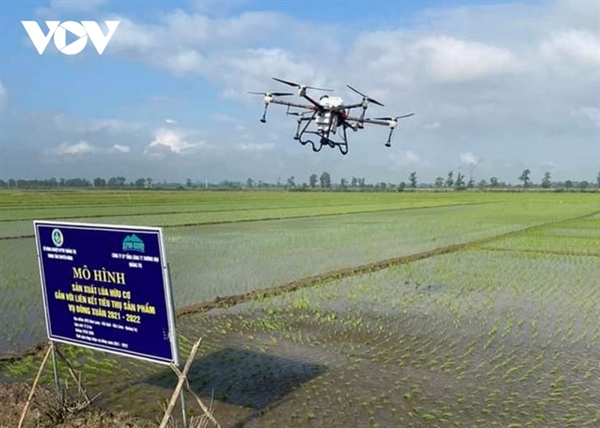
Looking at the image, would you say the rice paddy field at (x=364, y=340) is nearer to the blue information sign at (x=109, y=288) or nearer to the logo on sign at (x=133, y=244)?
the blue information sign at (x=109, y=288)

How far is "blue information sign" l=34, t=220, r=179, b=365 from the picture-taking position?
13.5 feet

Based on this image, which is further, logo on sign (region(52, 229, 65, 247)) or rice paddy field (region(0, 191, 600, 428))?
rice paddy field (region(0, 191, 600, 428))

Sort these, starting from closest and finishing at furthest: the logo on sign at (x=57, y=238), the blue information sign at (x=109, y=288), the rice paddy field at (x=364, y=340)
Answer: the blue information sign at (x=109, y=288) < the logo on sign at (x=57, y=238) < the rice paddy field at (x=364, y=340)

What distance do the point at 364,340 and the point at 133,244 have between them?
14.4 ft

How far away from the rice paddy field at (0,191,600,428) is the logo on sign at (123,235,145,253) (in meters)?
1.80

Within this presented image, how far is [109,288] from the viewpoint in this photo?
438 centimetres

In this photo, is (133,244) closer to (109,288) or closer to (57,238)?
(109,288)

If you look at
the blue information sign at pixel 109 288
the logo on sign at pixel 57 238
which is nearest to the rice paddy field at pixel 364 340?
the blue information sign at pixel 109 288

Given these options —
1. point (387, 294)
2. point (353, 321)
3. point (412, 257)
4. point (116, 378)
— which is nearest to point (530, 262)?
point (412, 257)

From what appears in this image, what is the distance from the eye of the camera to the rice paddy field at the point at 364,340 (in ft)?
17.3

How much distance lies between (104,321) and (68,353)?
115 inches

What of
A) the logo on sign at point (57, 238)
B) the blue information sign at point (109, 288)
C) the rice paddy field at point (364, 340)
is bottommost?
the rice paddy field at point (364, 340)

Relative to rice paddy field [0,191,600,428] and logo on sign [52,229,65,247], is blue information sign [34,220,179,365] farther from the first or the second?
rice paddy field [0,191,600,428]

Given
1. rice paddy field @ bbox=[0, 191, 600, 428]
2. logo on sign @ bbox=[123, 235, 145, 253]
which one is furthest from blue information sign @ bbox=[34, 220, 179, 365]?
rice paddy field @ bbox=[0, 191, 600, 428]
